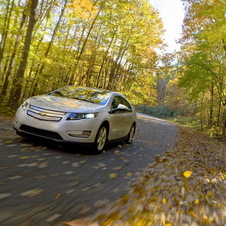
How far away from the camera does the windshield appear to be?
637cm

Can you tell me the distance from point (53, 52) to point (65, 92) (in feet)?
41.5

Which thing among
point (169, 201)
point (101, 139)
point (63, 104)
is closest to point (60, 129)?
point (63, 104)

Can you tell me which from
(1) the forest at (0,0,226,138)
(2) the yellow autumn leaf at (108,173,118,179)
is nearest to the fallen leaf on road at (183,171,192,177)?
(2) the yellow autumn leaf at (108,173,118,179)

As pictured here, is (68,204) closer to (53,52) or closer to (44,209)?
(44,209)

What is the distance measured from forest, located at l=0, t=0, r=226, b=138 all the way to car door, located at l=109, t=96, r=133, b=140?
6000 mm

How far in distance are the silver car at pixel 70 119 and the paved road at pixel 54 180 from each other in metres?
0.39

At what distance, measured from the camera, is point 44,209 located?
2.60 meters

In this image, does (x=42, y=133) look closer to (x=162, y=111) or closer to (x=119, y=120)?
(x=119, y=120)

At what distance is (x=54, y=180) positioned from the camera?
11.8ft

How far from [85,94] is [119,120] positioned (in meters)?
1.21

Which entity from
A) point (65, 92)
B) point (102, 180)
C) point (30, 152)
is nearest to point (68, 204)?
point (102, 180)

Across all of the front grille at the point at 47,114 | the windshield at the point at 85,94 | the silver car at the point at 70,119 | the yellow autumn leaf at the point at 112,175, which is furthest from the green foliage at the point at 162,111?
the yellow autumn leaf at the point at 112,175

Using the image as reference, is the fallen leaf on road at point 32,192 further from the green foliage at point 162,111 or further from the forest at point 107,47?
the green foliage at point 162,111

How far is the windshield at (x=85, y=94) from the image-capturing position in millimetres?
6368
